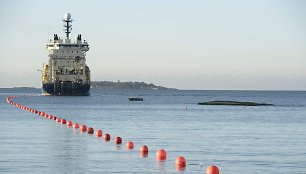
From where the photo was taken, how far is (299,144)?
5000 centimetres

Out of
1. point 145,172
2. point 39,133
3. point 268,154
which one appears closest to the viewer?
point 145,172

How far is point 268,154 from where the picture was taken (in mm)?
42625

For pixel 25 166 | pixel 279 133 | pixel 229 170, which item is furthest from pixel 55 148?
pixel 279 133

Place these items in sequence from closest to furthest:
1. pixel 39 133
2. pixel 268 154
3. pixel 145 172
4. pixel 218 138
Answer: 1. pixel 145 172
2. pixel 268 154
3. pixel 218 138
4. pixel 39 133

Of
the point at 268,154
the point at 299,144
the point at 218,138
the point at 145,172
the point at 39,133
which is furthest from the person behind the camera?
the point at 39,133

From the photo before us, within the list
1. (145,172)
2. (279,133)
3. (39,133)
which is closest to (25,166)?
(145,172)

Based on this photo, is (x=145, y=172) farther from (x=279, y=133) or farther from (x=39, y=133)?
(x=279, y=133)

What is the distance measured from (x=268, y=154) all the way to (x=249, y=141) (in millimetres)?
10127

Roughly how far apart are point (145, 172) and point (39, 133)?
2706 cm

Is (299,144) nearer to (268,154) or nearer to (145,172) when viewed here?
(268,154)

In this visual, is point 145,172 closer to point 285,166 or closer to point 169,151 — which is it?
point 285,166

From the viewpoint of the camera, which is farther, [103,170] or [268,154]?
[268,154]

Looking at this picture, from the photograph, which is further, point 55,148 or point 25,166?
point 55,148

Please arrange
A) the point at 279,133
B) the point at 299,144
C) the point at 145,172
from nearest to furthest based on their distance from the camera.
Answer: the point at 145,172 → the point at 299,144 → the point at 279,133
